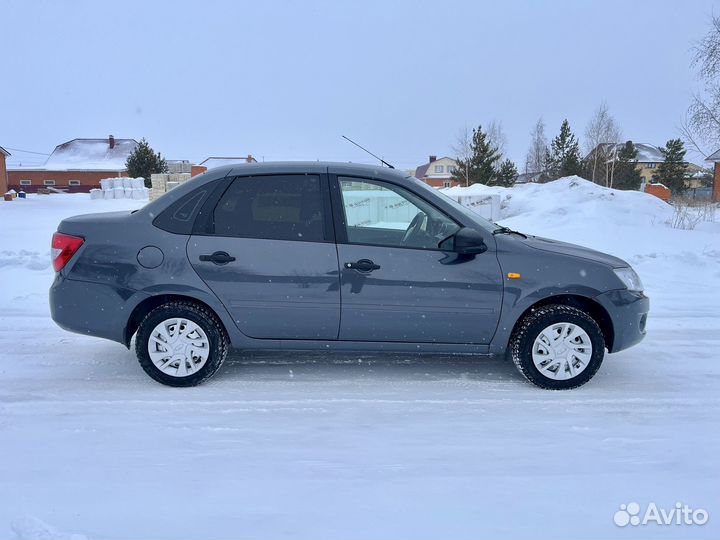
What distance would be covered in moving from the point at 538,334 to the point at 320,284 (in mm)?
1685

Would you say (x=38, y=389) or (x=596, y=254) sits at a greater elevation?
(x=596, y=254)

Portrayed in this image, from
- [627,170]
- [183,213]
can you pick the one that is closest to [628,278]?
[183,213]

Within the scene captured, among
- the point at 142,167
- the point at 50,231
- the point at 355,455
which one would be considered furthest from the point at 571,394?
the point at 142,167

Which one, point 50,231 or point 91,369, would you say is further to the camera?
point 50,231

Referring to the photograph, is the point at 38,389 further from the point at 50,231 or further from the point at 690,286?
the point at 50,231

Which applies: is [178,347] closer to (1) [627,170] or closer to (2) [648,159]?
(1) [627,170]

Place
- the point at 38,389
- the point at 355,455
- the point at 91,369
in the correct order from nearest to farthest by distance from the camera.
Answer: the point at 355,455
the point at 38,389
the point at 91,369

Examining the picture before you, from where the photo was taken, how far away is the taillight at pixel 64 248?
444cm

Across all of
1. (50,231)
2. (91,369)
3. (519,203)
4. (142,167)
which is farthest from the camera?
(142,167)

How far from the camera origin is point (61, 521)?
8.95 feet

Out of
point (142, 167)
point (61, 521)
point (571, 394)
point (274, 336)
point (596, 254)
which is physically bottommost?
point (61, 521)

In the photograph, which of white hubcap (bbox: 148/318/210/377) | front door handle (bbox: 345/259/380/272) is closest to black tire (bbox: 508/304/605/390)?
front door handle (bbox: 345/259/380/272)

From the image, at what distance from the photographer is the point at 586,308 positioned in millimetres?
4516

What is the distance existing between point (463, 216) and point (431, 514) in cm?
231
